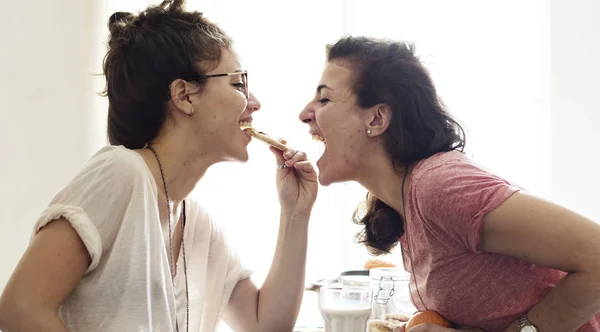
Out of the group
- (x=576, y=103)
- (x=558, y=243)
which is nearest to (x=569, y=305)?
(x=558, y=243)

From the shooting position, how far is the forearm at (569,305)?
1.14m

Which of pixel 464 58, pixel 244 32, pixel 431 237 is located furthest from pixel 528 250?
pixel 244 32

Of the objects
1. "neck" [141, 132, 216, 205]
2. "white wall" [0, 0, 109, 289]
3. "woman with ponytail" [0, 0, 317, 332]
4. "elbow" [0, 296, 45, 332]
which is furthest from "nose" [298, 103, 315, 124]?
"white wall" [0, 0, 109, 289]

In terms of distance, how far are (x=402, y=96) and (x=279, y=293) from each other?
57 cm

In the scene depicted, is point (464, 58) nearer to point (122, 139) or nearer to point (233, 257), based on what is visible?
point (233, 257)

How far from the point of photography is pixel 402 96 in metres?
1.49

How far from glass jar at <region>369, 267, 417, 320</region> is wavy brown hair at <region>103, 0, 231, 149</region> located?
1.98 feet

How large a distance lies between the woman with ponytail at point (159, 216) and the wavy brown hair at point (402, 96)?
0.27 m

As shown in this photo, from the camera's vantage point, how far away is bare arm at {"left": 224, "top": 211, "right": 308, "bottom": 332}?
5.47 ft

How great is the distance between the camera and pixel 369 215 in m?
1.68

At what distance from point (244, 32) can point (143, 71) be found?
51.6 inches

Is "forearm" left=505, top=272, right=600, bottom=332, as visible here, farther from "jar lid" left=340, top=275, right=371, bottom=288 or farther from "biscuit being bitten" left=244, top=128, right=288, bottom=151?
"biscuit being bitten" left=244, top=128, right=288, bottom=151

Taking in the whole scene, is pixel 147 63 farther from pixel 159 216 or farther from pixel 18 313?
pixel 18 313

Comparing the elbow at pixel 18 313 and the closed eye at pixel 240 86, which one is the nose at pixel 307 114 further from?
the elbow at pixel 18 313
